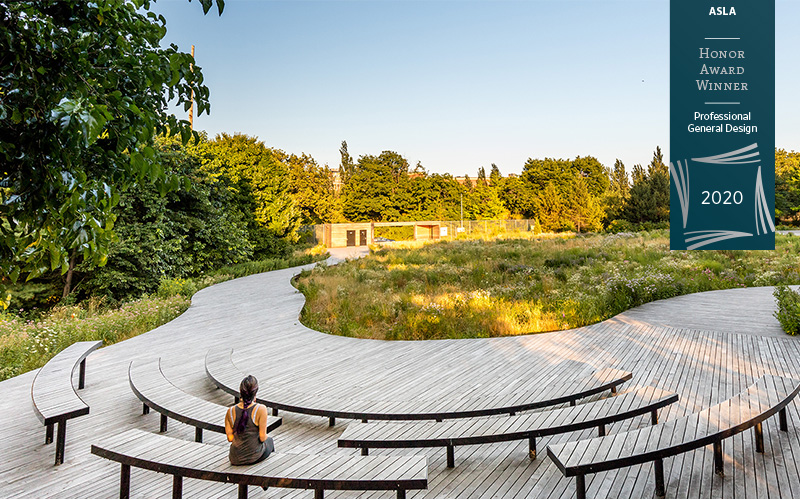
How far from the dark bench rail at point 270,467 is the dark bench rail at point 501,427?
0.51 metres

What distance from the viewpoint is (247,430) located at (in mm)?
3418

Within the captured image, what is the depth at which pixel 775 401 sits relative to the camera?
3.70 m

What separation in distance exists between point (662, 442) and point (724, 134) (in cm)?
696

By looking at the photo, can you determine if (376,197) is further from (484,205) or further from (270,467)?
(270,467)

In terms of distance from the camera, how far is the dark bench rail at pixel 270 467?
2756 mm

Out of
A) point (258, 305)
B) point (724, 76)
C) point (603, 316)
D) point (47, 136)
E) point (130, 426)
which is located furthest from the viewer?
point (258, 305)

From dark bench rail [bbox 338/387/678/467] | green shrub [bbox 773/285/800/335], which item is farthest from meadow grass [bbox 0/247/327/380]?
green shrub [bbox 773/285/800/335]

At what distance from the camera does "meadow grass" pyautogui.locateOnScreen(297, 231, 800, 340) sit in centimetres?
960

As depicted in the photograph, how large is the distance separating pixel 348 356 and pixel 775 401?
597cm

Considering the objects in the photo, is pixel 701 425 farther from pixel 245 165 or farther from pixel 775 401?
pixel 245 165

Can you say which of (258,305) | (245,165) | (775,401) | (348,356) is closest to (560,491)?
(775,401)

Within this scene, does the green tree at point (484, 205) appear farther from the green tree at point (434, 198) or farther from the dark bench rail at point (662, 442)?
the dark bench rail at point (662, 442)

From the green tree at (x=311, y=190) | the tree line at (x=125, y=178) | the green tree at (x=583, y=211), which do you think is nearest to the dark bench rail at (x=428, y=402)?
the tree line at (x=125, y=178)

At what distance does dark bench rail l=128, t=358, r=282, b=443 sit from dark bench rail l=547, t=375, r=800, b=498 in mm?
2824
